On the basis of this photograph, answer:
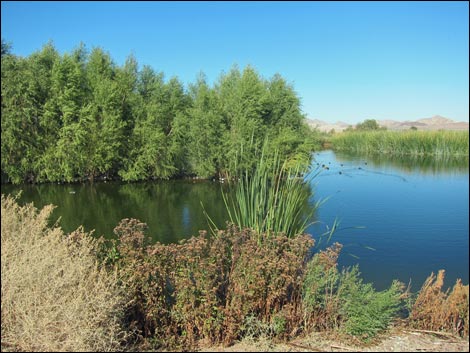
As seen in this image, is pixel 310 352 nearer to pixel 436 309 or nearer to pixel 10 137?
pixel 436 309

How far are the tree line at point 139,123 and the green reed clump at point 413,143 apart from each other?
6.53m

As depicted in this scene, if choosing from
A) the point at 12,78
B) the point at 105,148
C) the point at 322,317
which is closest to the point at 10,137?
the point at 12,78

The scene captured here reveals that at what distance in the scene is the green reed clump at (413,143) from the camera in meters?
18.1

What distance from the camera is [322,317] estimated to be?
161 inches

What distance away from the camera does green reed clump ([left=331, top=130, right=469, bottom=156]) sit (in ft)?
59.3

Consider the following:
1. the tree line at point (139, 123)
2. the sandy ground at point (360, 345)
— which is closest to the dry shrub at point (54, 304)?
the sandy ground at point (360, 345)

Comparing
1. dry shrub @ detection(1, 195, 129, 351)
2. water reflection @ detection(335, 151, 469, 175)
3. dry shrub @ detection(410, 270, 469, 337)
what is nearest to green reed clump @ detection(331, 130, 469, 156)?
water reflection @ detection(335, 151, 469, 175)

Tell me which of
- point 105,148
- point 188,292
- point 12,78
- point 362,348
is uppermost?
point 12,78

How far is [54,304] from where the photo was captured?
121 inches

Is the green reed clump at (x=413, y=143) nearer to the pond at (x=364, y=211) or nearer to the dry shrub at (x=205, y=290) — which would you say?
the pond at (x=364, y=211)

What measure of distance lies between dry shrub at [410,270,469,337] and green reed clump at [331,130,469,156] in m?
15.9

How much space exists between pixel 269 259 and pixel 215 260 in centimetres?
59

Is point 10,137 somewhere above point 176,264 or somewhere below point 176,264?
above

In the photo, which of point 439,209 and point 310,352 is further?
point 439,209
